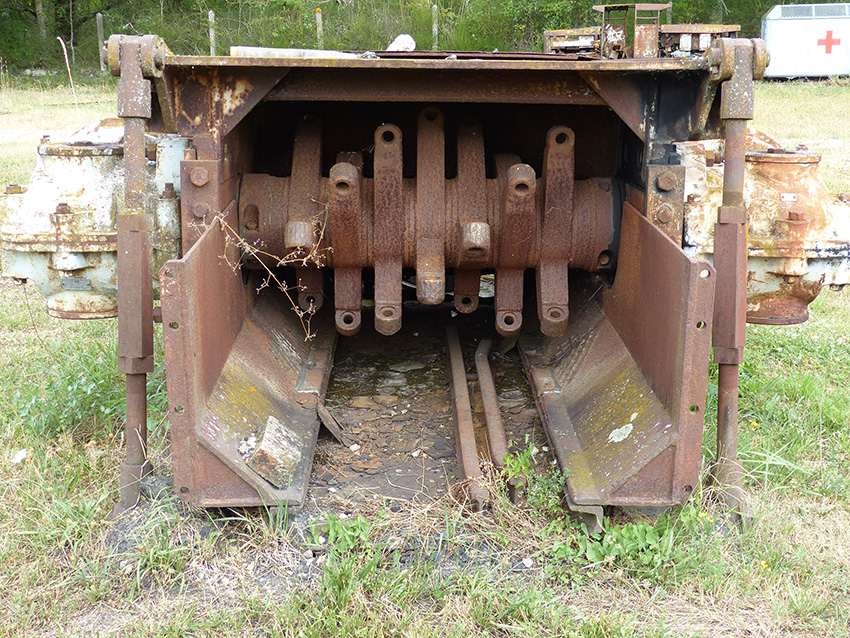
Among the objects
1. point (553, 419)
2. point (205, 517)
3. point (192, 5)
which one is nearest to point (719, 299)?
point (553, 419)

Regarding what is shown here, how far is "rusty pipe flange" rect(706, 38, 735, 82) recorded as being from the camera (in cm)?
245

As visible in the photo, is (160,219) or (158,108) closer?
(158,108)

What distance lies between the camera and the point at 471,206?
3072 mm

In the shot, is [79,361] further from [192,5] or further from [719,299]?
[192,5]

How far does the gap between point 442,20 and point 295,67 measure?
51.3 ft

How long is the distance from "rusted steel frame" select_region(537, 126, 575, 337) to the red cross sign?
749 inches

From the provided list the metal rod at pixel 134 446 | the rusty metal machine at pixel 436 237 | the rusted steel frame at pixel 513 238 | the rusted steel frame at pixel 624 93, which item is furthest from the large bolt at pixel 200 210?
the rusted steel frame at pixel 624 93

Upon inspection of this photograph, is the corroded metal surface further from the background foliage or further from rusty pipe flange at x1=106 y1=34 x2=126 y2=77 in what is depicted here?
the background foliage

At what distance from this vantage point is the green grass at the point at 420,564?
2072 millimetres

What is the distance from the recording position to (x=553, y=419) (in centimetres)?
295

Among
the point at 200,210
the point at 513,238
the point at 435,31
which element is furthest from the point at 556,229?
the point at 435,31

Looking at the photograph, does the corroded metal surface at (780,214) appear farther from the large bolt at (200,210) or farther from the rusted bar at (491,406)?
the large bolt at (200,210)

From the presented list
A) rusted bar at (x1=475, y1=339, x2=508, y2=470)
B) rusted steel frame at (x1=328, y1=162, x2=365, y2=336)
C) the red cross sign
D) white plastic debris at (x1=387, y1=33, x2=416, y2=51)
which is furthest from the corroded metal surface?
the red cross sign

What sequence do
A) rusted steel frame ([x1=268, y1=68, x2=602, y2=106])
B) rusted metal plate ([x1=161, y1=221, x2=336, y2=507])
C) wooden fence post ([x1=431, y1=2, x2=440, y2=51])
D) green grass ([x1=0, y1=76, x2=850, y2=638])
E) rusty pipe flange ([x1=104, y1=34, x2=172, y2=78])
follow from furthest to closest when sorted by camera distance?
wooden fence post ([x1=431, y1=2, x2=440, y2=51]) → rusted steel frame ([x1=268, y1=68, x2=602, y2=106]) → rusty pipe flange ([x1=104, y1=34, x2=172, y2=78]) → rusted metal plate ([x1=161, y1=221, x2=336, y2=507]) → green grass ([x1=0, y1=76, x2=850, y2=638])
